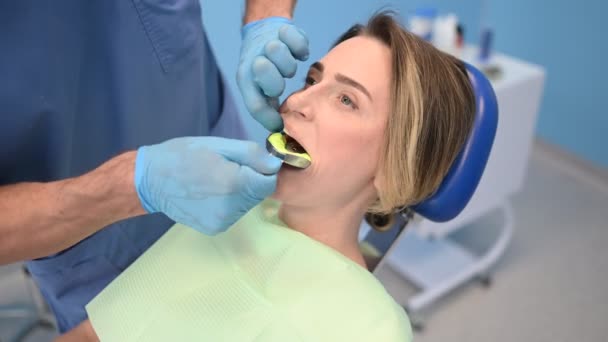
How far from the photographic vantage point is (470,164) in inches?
39.9

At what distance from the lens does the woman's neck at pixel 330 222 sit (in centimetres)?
110

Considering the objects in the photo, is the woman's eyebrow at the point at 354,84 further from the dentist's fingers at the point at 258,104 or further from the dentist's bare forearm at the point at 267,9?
the dentist's bare forearm at the point at 267,9

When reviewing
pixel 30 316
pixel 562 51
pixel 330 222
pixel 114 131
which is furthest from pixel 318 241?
pixel 562 51

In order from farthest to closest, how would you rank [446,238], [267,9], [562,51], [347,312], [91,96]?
[562,51] < [446,238] < [267,9] < [91,96] < [347,312]

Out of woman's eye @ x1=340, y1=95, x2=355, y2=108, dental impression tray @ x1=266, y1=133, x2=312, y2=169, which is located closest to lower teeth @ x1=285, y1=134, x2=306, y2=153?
dental impression tray @ x1=266, y1=133, x2=312, y2=169

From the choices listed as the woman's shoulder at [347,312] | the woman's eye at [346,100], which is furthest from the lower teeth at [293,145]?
the woman's shoulder at [347,312]

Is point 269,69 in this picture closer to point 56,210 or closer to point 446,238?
point 56,210

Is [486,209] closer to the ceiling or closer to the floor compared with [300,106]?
closer to the floor

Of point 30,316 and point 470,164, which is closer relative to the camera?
point 470,164

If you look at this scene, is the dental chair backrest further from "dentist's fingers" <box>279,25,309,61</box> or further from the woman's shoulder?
"dentist's fingers" <box>279,25,309,61</box>

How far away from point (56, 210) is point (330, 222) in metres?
0.51

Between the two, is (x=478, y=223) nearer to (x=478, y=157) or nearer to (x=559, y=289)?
(x=559, y=289)

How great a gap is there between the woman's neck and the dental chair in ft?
0.30

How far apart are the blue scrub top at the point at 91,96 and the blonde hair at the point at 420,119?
0.42m
